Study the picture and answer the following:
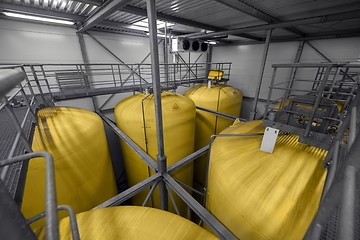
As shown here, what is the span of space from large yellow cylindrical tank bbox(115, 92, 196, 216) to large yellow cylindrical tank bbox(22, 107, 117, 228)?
65 centimetres

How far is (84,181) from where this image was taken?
2564 millimetres

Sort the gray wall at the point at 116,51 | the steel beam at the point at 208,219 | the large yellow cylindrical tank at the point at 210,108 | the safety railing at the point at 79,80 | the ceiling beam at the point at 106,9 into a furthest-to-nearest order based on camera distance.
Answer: the large yellow cylindrical tank at the point at 210,108
the gray wall at the point at 116,51
the safety railing at the point at 79,80
the ceiling beam at the point at 106,9
the steel beam at the point at 208,219

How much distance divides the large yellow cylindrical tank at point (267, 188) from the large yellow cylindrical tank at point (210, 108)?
297 centimetres

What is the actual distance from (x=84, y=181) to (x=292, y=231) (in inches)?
111

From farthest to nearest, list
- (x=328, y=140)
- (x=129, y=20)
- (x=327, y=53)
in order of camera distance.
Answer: (x=327, y=53), (x=129, y=20), (x=328, y=140)

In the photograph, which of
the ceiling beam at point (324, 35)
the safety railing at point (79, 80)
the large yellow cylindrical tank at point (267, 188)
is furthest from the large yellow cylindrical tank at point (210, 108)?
the ceiling beam at point (324, 35)

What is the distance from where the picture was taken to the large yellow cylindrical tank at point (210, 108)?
5020mm

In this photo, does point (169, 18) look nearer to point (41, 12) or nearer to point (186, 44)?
point (186, 44)

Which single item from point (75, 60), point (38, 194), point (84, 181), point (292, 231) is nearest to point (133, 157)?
point (84, 181)

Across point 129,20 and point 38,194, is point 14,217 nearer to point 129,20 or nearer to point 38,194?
point 38,194

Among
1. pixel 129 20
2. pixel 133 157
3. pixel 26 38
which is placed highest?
pixel 129 20

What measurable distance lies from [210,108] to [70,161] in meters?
3.93

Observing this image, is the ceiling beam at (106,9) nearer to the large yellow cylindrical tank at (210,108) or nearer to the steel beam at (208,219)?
the steel beam at (208,219)

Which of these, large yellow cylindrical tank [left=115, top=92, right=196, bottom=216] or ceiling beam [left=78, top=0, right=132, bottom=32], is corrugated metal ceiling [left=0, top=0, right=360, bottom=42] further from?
large yellow cylindrical tank [left=115, top=92, right=196, bottom=216]
